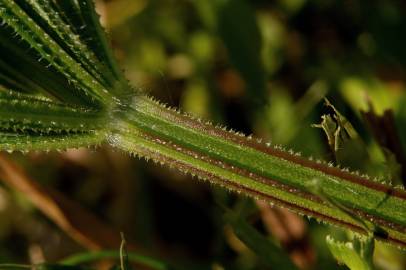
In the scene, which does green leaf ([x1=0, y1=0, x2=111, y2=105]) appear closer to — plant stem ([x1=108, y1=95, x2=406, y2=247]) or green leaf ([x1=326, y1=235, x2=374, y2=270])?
plant stem ([x1=108, y1=95, x2=406, y2=247])

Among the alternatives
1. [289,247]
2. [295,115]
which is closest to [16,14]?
[289,247]

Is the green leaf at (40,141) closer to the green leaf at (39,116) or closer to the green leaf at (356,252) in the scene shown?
the green leaf at (39,116)

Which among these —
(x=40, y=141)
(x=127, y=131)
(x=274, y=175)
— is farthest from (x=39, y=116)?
(x=274, y=175)

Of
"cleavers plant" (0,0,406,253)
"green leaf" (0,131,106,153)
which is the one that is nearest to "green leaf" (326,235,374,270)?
"cleavers plant" (0,0,406,253)

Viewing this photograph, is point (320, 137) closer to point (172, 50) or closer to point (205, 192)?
point (205, 192)

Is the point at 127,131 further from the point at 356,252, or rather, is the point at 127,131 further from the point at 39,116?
the point at 356,252

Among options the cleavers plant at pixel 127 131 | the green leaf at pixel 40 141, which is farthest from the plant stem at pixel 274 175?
the green leaf at pixel 40 141
